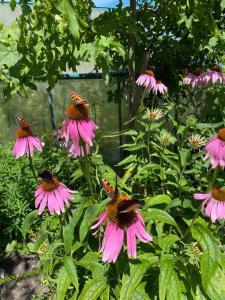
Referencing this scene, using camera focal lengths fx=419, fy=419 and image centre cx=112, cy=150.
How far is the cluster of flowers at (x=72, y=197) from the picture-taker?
1.26 meters

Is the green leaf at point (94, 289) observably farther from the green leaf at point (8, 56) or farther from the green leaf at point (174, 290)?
the green leaf at point (8, 56)

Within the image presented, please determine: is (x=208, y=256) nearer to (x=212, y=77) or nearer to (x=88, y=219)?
(x=88, y=219)

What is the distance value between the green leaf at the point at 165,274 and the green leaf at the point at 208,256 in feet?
0.43

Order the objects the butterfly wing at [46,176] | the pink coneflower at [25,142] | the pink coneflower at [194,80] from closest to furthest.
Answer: the butterfly wing at [46,176]
the pink coneflower at [25,142]
the pink coneflower at [194,80]

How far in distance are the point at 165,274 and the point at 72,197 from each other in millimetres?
468

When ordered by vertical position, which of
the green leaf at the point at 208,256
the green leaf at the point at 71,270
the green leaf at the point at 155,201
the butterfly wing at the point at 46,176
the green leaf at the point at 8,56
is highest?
the green leaf at the point at 8,56

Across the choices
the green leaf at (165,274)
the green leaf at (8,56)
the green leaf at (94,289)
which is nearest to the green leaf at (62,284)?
the green leaf at (94,289)

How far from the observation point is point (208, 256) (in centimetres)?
160

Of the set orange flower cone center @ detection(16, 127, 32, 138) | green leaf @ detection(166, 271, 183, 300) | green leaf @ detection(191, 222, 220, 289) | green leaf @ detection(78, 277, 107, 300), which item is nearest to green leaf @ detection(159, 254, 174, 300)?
green leaf @ detection(166, 271, 183, 300)

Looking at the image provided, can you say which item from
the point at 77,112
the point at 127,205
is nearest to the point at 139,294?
the point at 127,205

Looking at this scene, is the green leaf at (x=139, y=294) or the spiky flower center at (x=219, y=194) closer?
the spiky flower center at (x=219, y=194)

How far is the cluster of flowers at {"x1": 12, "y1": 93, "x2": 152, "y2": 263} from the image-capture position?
1.26 m

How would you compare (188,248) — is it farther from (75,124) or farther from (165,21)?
(165,21)

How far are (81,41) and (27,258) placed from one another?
4.82ft
